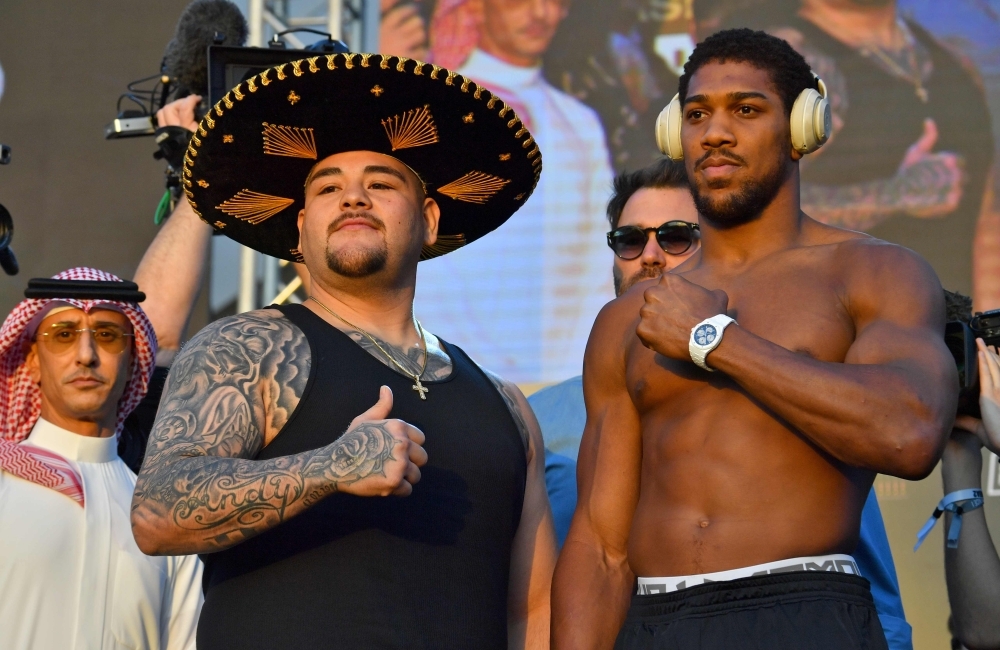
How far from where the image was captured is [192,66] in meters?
5.09

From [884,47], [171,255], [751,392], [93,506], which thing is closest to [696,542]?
[751,392]

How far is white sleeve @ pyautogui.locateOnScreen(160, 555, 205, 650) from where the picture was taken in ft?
12.0

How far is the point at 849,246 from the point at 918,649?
299cm

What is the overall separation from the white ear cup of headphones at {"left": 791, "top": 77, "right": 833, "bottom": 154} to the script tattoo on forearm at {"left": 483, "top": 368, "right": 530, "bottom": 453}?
3.12 feet

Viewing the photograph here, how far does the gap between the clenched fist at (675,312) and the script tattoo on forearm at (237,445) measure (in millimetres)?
602

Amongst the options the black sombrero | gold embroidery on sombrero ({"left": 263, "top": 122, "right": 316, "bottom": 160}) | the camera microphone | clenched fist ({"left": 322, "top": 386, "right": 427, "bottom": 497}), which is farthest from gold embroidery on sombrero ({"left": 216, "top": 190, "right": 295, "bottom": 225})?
the camera microphone

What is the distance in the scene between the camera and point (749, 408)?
2662mm

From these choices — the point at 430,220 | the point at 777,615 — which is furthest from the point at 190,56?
the point at 777,615

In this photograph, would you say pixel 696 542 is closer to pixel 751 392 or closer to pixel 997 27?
pixel 751 392

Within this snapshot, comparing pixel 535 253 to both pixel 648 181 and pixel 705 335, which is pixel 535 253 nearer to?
pixel 648 181

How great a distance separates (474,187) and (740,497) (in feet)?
4.19

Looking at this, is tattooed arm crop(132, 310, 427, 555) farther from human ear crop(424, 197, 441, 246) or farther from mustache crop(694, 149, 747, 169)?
mustache crop(694, 149, 747, 169)

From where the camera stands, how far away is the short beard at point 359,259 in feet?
A: 10.0

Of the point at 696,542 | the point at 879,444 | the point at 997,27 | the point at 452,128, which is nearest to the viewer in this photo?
the point at 879,444
